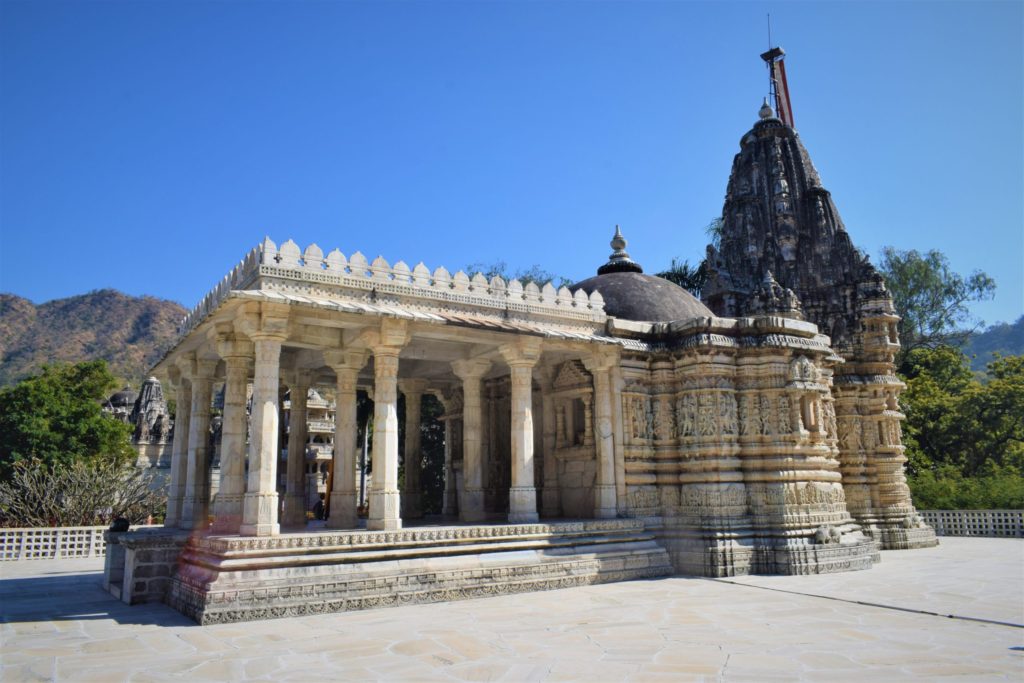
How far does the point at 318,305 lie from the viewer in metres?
11.5

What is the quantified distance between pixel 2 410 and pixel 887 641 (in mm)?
31600

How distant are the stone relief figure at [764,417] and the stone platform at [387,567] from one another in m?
3.58

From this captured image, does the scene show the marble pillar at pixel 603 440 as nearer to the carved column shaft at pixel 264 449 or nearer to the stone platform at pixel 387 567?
the stone platform at pixel 387 567

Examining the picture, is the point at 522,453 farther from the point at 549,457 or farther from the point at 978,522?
the point at 978,522

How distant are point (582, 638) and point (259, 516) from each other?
17.3 feet

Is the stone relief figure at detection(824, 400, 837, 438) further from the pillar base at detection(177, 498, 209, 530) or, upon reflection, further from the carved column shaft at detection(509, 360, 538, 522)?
the pillar base at detection(177, 498, 209, 530)

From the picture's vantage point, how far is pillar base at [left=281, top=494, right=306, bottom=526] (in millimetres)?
15891

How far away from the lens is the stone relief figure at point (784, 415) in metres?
15.0

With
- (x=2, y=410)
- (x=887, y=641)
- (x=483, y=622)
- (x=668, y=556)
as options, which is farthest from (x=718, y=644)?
(x=2, y=410)

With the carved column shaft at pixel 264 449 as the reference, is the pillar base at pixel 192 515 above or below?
below

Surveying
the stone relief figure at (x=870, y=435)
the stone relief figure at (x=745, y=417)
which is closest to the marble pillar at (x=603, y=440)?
the stone relief figure at (x=745, y=417)

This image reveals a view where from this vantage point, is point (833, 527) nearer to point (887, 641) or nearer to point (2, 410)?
point (887, 641)

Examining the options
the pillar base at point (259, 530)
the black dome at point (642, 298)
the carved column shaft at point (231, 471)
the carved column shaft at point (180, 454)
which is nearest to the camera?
the pillar base at point (259, 530)

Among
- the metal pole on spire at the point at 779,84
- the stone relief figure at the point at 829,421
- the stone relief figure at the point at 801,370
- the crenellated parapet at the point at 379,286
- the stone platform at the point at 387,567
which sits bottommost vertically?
the stone platform at the point at 387,567
